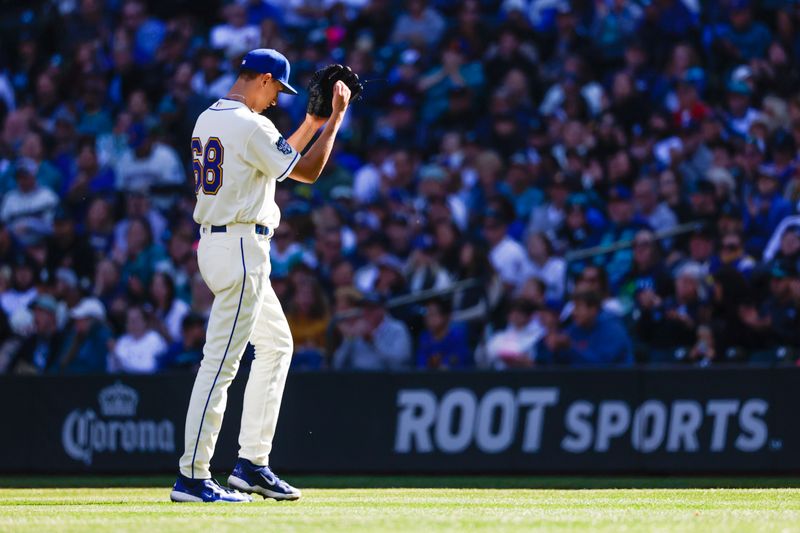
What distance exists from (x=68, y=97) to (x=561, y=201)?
743cm

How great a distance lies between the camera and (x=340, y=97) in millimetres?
7520

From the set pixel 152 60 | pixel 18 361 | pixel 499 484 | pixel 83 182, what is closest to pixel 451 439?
pixel 499 484

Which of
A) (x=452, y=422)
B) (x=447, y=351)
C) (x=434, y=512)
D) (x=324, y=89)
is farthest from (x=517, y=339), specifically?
(x=434, y=512)

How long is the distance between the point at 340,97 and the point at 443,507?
7.42 feet

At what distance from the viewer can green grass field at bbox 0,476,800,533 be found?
5.80 meters

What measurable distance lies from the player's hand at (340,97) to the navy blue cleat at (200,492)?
209 centimetres

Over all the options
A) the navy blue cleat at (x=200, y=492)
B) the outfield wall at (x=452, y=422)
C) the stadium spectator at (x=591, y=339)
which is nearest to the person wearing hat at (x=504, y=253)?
the stadium spectator at (x=591, y=339)

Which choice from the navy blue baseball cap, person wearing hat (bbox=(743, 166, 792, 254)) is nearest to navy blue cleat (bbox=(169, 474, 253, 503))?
the navy blue baseball cap

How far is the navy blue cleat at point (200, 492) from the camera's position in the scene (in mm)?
7102

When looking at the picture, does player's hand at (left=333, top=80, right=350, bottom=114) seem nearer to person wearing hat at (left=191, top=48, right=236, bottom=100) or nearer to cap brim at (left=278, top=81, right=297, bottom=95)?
cap brim at (left=278, top=81, right=297, bottom=95)

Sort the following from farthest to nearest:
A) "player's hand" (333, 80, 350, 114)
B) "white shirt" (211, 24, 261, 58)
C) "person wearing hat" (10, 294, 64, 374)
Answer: "white shirt" (211, 24, 261, 58) → "person wearing hat" (10, 294, 64, 374) → "player's hand" (333, 80, 350, 114)

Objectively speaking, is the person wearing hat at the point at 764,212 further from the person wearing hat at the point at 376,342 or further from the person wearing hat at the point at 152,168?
the person wearing hat at the point at 152,168

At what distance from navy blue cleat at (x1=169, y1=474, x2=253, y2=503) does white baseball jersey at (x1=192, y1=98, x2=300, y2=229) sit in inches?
52.8

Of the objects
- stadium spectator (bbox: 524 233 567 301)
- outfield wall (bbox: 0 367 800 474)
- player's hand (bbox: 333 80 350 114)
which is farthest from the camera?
stadium spectator (bbox: 524 233 567 301)
